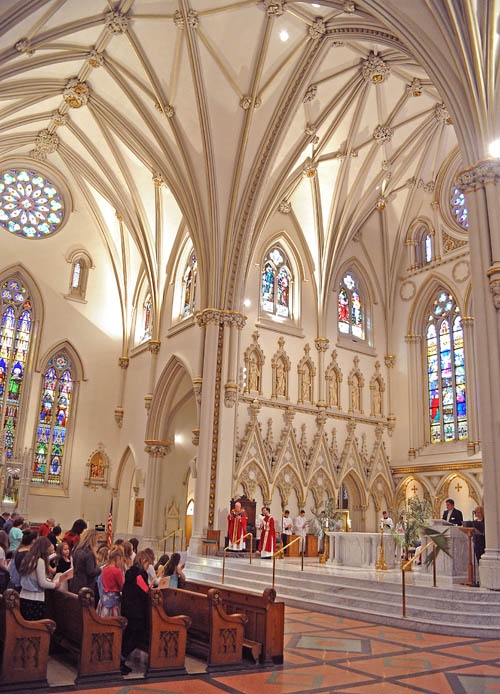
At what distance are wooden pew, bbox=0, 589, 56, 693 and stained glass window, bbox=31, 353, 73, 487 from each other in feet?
65.1

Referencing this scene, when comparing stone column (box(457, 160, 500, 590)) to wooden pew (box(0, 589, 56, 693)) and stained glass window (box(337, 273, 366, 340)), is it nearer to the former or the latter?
wooden pew (box(0, 589, 56, 693))

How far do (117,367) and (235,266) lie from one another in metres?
8.55

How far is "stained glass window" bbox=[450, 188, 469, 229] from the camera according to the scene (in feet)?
80.6

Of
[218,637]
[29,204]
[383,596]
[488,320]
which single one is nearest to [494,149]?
[488,320]

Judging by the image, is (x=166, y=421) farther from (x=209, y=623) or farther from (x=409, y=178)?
(x=209, y=623)

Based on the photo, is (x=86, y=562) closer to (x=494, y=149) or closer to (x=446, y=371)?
(x=494, y=149)

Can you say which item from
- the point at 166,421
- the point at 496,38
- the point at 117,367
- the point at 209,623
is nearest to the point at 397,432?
the point at 166,421

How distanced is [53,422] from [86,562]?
19.3m

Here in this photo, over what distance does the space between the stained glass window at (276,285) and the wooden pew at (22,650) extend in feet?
62.7

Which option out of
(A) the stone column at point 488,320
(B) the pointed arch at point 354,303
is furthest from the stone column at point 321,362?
(A) the stone column at point 488,320

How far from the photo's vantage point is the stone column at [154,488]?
24.2 meters

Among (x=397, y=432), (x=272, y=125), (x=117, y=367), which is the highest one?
(x=272, y=125)

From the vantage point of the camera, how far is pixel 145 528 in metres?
24.1

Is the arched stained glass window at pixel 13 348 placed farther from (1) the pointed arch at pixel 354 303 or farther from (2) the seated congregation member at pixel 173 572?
(2) the seated congregation member at pixel 173 572
